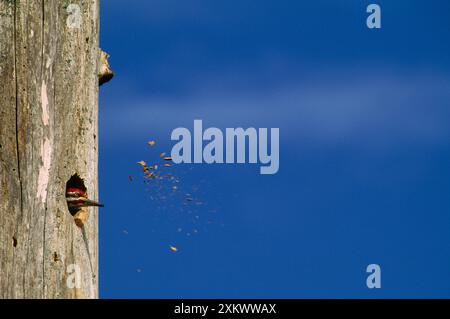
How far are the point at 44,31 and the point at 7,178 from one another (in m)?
0.76

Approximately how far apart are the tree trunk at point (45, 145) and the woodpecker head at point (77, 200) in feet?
0.15

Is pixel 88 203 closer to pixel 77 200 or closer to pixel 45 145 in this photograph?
pixel 77 200

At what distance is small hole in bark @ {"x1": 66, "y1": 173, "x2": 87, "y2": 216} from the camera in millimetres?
4738

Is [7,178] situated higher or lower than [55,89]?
lower

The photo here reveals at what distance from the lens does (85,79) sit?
190 inches

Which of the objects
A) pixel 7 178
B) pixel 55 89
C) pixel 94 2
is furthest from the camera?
pixel 94 2

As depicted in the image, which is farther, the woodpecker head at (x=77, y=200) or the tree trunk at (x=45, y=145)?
the woodpecker head at (x=77, y=200)

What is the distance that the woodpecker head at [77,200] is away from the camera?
4703 mm

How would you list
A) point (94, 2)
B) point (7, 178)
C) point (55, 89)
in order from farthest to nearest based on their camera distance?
point (94, 2)
point (55, 89)
point (7, 178)

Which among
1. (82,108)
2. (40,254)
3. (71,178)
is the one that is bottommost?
(40,254)

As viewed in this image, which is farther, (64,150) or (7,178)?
(64,150)

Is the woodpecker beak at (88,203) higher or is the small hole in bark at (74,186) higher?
the small hole in bark at (74,186)
